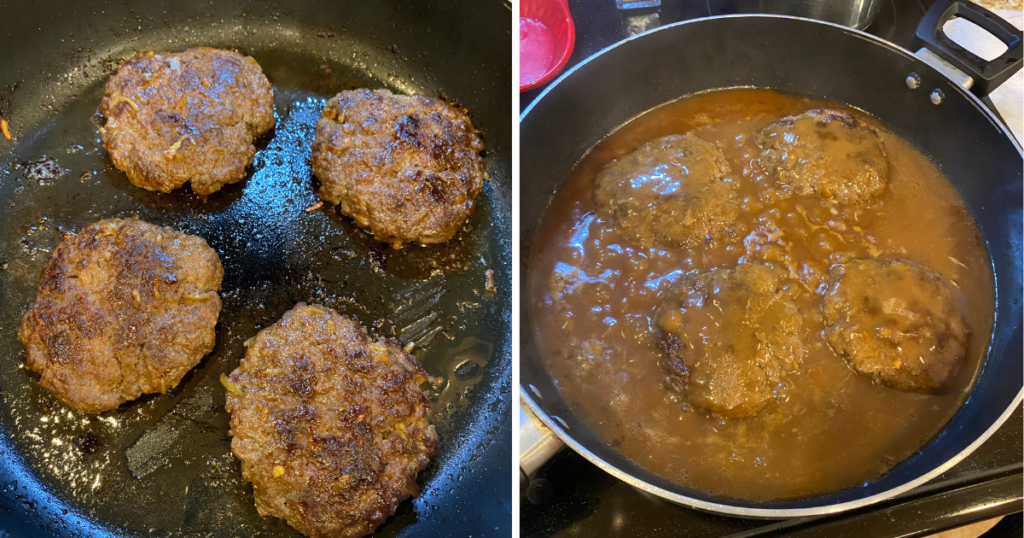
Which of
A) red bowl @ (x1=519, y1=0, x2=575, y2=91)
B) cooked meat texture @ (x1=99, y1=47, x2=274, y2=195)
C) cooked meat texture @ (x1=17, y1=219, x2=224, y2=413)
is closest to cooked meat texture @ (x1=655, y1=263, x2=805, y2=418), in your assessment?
red bowl @ (x1=519, y1=0, x2=575, y2=91)

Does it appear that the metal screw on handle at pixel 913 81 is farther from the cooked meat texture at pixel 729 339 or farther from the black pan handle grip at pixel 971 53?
the cooked meat texture at pixel 729 339

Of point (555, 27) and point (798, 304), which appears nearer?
point (798, 304)

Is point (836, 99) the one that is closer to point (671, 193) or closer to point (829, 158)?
point (829, 158)

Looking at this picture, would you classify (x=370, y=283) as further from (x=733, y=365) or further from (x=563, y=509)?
(x=733, y=365)

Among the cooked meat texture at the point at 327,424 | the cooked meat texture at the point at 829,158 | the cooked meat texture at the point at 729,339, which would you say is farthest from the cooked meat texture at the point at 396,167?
the cooked meat texture at the point at 829,158

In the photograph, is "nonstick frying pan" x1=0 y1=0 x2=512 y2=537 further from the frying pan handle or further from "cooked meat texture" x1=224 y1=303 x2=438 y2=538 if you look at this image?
the frying pan handle

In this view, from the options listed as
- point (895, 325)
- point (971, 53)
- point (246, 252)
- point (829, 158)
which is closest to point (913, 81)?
point (971, 53)

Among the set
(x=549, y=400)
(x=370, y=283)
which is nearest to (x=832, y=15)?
(x=549, y=400)
